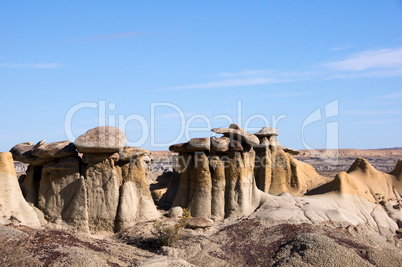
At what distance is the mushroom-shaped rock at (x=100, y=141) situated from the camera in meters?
16.4

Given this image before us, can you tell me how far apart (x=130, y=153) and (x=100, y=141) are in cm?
126

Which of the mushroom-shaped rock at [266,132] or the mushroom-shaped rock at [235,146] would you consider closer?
the mushroom-shaped rock at [235,146]

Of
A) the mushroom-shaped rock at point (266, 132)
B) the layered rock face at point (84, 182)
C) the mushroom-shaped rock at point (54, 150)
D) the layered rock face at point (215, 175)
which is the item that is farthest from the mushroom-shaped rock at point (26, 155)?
the mushroom-shaped rock at point (266, 132)

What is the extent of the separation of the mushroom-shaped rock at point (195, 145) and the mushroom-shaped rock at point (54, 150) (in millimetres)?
4012

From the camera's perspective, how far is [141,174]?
58.3 feet

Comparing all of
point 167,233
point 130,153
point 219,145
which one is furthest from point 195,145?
point 167,233

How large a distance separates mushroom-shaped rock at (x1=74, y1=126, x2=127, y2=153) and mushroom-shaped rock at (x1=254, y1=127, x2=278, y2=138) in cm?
972

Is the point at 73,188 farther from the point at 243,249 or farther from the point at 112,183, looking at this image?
the point at 243,249

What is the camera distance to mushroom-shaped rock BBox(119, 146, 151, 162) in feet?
56.6

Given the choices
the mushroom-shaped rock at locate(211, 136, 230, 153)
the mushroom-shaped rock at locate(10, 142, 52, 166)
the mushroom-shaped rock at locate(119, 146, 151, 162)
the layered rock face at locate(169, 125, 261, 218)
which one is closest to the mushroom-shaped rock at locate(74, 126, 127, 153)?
the mushroom-shaped rock at locate(119, 146, 151, 162)

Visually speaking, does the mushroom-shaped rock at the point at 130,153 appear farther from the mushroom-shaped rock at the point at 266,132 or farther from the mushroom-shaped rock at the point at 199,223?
the mushroom-shaped rock at the point at 266,132

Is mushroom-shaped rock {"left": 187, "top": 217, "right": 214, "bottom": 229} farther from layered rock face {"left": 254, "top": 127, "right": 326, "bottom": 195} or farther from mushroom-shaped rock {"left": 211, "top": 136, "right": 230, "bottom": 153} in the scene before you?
layered rock face {"left": 254, "top": 127, "right": 326, "bottom": 195}

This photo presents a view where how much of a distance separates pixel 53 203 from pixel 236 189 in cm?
652

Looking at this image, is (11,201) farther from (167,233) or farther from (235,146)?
(235,146)
